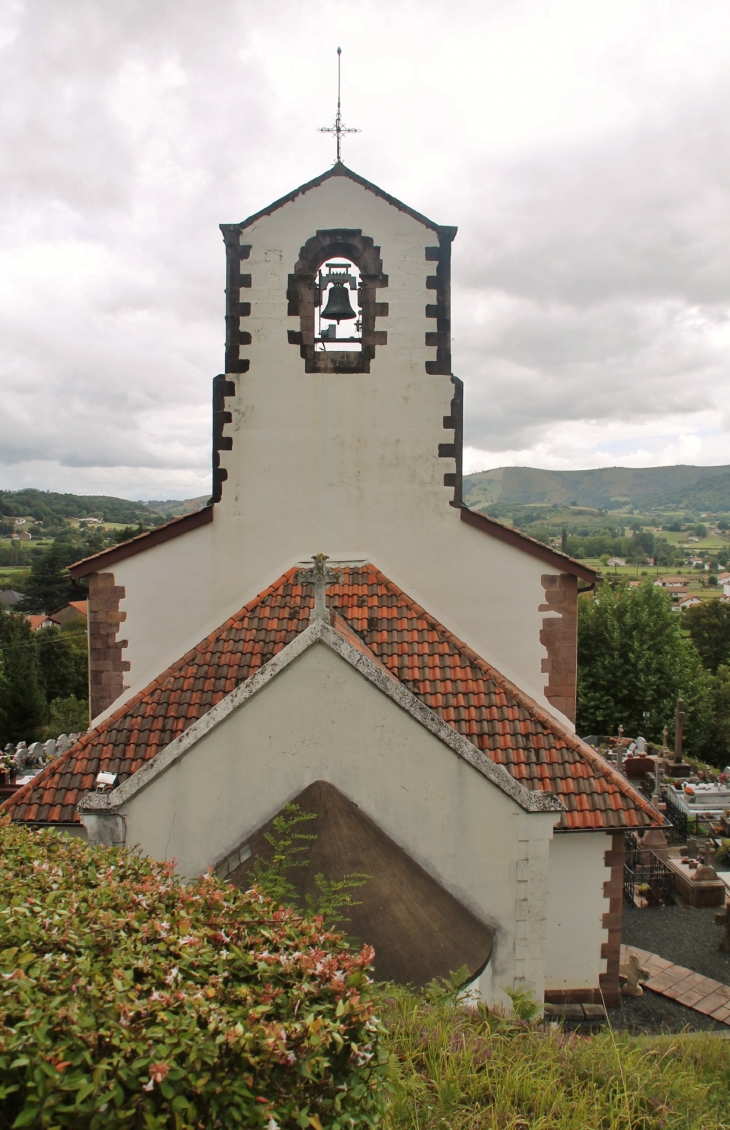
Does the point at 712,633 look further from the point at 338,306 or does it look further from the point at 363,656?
the point at 363,656

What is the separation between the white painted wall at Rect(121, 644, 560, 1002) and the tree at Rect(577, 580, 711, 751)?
22.3m

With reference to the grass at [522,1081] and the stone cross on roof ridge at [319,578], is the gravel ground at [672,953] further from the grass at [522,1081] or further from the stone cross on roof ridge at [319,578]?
the stone cross on roof ridge at [319,578]

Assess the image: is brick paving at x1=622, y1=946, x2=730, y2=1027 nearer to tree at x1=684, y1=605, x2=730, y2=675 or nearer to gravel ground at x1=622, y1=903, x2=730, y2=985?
gravel ground at x1=622, y1=903, x2=730, y2=985

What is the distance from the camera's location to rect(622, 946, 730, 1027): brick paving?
9031 mm

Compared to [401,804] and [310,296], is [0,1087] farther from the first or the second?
[310,296]

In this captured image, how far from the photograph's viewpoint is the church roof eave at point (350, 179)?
8820mm

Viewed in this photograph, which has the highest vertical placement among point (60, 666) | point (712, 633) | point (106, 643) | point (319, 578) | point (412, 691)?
A: point (319, 578)

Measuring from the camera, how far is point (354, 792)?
616 cm

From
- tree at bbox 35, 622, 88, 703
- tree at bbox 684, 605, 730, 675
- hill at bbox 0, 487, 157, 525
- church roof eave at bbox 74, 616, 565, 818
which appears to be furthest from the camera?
hill at bbox 0, 487, 157, 525

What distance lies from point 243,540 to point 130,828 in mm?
4050

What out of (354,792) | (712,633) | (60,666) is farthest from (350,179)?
(712,633)

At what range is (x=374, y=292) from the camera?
29.6 ft

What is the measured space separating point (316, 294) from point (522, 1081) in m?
8.68

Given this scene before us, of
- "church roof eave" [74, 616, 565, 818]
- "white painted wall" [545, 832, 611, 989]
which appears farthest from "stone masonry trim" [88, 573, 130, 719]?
"white painted wall" [545, 832, 611, 989]
